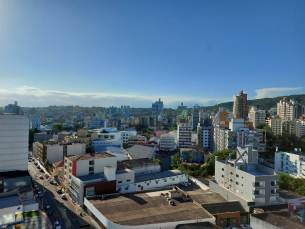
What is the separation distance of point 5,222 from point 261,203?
11704mm

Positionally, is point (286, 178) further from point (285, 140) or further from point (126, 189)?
point (285, 140)

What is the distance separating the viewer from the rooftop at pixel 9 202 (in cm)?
988

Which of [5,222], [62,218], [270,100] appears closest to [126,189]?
[62,218]

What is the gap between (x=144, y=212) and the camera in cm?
996

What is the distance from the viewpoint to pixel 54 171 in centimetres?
1892

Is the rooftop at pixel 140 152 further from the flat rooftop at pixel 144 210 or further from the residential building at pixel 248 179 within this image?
the flat rooftop at pixel 144 210

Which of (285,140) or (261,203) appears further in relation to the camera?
(285,140)

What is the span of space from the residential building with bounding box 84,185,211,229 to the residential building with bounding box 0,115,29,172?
723 cm

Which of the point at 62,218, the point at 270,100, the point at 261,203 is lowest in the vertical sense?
the point at 62,218

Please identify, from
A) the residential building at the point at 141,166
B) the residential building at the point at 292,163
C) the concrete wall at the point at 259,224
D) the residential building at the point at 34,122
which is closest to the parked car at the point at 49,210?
the residential building at the point at 141,166

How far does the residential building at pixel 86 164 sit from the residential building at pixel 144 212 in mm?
2931

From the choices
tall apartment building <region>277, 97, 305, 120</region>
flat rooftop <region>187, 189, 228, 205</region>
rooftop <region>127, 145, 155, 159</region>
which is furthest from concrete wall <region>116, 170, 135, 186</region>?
tall apartment building <region>277, 97, 305, 120</region>

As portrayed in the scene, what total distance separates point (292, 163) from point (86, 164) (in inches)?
700

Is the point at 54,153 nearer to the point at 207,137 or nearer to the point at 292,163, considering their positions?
the point at 207,137
